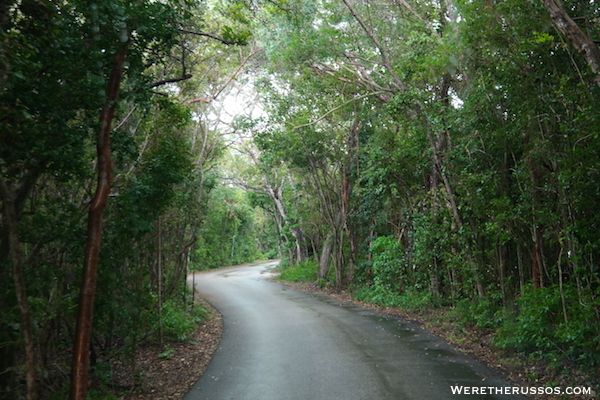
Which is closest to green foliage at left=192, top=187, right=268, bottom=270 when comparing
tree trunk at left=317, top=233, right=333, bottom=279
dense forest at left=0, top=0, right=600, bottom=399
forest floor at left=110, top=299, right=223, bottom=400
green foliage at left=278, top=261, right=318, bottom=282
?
green foliage at left=278, top=261, right=318, bottom=282

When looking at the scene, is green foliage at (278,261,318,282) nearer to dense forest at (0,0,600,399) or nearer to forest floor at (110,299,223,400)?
dense forest at (0,0,600,399)

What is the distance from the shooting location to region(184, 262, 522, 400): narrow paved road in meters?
6.00

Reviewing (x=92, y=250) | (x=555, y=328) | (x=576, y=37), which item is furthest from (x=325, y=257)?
(x=92, y=250)

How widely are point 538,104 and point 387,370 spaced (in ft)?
15.8

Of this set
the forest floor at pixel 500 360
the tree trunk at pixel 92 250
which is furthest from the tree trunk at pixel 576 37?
the tree trunk at pixel 92 250

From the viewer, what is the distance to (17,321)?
14.5 feet

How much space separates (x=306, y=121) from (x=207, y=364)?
9.79 meters

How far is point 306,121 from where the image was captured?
15406mm

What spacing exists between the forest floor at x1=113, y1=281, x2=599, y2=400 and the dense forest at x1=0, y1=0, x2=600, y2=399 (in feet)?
0.87

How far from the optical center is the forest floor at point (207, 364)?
605cm

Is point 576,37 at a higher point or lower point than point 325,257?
higher

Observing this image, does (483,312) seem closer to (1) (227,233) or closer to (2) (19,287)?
(2) (19,287)

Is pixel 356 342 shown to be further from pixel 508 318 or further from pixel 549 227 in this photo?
pixel 549 227

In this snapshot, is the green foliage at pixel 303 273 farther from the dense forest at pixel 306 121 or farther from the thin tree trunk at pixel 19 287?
the thin tree trunk at pixel 19 287
